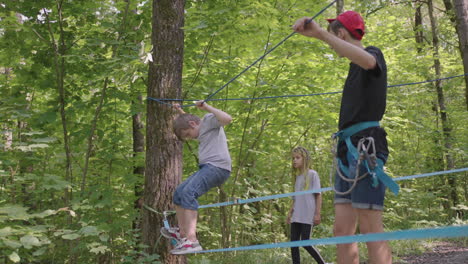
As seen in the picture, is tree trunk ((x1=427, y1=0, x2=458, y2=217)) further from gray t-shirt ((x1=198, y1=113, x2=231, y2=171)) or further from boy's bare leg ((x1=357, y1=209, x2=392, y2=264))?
boy's bare leg ((x1=357, y1=209, x2=392, y2=264))

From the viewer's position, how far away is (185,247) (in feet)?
11.5

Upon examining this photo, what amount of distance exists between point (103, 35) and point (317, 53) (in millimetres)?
2979

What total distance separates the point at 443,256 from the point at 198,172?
15.2 ft

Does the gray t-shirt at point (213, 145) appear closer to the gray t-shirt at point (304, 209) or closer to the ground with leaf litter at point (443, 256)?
the gray t-shirt at point (304, 209)

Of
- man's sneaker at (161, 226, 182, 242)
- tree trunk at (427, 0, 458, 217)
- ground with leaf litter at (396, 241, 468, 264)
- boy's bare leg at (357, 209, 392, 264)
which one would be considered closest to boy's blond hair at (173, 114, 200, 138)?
man's sneaker at (161, 226, 182, 242)

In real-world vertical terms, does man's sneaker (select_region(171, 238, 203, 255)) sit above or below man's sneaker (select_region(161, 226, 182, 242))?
below

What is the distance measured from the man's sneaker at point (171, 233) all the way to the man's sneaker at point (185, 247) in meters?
0.19

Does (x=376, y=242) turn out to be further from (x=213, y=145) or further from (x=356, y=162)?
(x=213, y=145)

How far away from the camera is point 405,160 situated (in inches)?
501

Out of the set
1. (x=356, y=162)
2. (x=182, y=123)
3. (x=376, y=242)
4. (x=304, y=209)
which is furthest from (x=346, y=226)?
(x=304, y=209)

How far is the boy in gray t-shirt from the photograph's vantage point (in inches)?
138

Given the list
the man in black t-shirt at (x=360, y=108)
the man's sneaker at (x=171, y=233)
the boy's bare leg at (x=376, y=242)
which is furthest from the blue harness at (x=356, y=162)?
the man's sneaker at (x=171, y=233)

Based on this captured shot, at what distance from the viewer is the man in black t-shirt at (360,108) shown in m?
2.06

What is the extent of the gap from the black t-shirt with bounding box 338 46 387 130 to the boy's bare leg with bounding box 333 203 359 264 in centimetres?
52
